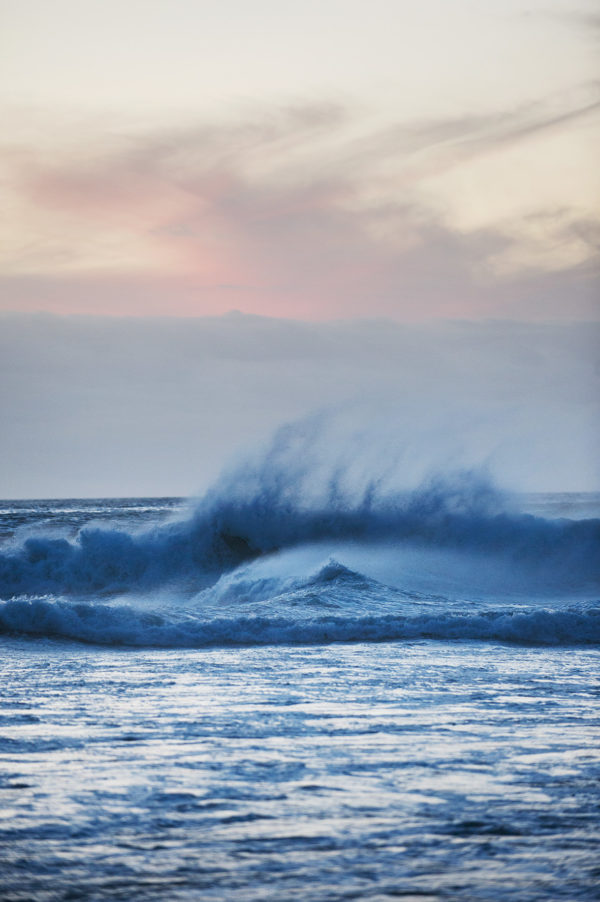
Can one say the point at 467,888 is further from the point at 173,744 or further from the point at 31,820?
the point at 173,744

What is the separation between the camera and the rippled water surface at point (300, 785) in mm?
3650

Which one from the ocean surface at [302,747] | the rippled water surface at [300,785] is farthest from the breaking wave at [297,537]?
the rippled water surface at [300,785]

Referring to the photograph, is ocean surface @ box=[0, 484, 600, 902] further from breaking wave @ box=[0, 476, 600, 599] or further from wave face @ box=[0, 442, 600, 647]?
breaking wave @ box=[0, 476, 600, 599]

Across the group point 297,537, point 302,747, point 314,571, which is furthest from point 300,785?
point 297,537

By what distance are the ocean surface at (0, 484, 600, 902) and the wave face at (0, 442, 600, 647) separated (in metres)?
0.07

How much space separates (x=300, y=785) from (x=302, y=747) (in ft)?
2.58

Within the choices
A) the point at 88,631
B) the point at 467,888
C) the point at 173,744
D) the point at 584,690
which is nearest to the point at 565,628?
the point at 584,690

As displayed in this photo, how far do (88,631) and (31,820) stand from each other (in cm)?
663

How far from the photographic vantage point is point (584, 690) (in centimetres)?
765

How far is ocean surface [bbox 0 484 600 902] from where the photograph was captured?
3.73 metres

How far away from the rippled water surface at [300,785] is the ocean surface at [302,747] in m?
0.02

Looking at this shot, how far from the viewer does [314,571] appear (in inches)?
584

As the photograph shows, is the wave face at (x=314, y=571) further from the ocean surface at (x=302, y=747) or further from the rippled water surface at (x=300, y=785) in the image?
the rippled water surface at (x=300, y=785)

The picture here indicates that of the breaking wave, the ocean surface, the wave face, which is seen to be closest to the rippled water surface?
the ocean surface
